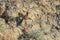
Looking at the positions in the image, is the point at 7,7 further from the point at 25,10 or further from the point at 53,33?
the point at 53,33

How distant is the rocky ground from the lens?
→ 2.31 m

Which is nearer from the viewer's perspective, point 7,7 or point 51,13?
point 7,7

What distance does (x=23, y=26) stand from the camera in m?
2.37

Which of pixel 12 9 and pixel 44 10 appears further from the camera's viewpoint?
pixel 44 10

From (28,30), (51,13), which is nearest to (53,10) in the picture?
(51,13)

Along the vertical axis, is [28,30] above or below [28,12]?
below

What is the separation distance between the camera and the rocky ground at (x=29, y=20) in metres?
2.31

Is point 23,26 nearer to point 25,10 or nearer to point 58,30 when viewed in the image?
point 25,10

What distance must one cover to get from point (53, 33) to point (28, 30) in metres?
0.27

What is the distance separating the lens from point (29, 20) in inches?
95.0

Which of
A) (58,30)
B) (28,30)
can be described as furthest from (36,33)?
(58,30)

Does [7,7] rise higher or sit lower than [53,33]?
higher

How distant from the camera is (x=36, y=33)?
7.88 ft

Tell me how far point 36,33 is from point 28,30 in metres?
0.09
